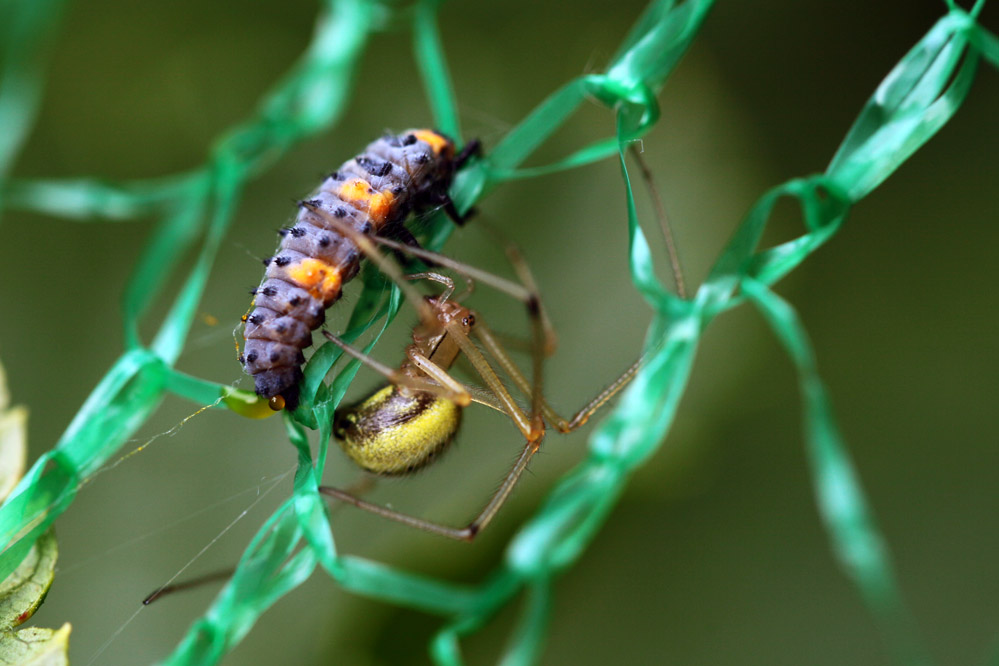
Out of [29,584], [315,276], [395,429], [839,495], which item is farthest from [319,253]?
[839,495]

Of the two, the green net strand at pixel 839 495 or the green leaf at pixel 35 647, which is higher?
the green net strand at pixel 839 495

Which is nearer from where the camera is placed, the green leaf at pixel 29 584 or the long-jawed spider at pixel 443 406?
the green leaf at pixel 29 584

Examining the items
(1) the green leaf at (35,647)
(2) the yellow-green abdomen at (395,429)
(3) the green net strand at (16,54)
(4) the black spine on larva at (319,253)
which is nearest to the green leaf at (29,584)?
(1) the green leaf at (35,647)

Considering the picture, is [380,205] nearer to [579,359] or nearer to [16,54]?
[16,54]

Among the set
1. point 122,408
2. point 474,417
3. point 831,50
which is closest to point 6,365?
point 122,408

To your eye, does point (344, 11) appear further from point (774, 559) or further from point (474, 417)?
point (774, 559)

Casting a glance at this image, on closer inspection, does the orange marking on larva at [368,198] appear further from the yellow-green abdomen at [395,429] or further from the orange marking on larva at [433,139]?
the yellow-green abdomen at [395,429]

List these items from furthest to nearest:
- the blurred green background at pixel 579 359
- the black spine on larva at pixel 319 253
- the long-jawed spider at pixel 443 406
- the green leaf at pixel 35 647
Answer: the blurred green background at pixel 579 359 → the long-jawed spider at pixel 443 406 → the black spine on larva at pixel 319 253 → the green leaf at pixel 35 647

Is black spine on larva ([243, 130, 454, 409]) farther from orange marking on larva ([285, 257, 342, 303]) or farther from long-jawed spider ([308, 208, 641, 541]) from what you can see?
long-jawed spider ([308, 208, 641, 541])
